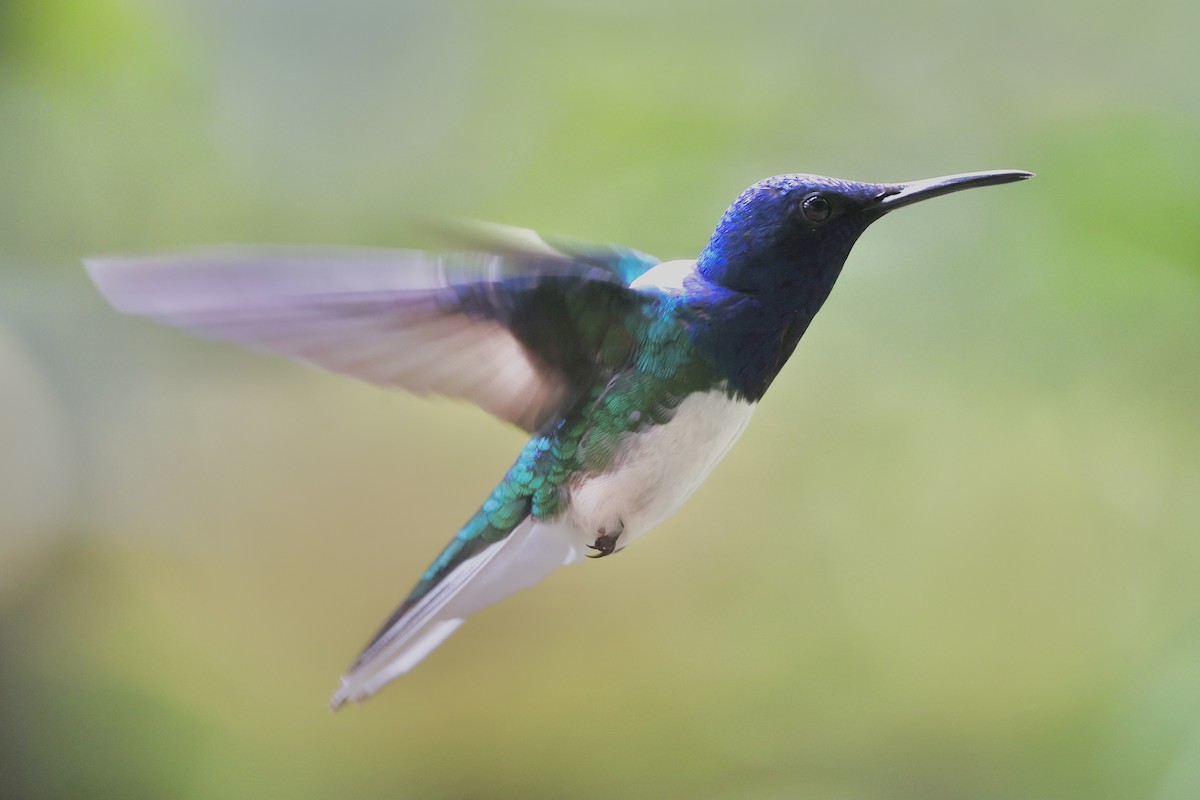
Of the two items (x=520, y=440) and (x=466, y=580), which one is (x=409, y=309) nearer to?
(x=466, y=580)

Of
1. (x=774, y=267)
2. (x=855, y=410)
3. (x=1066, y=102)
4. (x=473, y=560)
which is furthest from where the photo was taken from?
(x=855, y=410)

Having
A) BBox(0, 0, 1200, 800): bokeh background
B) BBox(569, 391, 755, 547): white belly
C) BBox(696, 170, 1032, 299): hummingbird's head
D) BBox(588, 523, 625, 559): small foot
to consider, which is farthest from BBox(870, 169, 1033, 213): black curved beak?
BBox(0, 0, 1200, 800): bokeh background

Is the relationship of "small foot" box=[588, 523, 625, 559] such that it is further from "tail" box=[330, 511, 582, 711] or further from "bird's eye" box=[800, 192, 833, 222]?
"bird's eye" box=[800, 192, 833, 222]

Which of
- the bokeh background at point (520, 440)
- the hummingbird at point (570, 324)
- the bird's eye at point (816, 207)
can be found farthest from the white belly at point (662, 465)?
the bokeh background at point (520, 440)

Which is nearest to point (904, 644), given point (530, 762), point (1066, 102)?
point (530, 762)

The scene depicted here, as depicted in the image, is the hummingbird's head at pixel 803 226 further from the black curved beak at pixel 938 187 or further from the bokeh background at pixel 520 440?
the bokeh background at pixel 520 440

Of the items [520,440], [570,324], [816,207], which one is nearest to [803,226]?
[816,207]

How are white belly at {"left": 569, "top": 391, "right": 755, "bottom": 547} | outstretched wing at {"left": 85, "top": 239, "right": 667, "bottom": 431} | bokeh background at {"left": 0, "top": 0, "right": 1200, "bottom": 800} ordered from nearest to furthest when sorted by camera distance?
outstretched wing at {"left": 85, "top": 239, "right": 667, "bottom": 431}, white belly at {"left": 569, "top": 391, "right": 755, "bottom": 547}, bokeh background at {"left": 0, "top": 0, "right": 1200, "bottom": 800}

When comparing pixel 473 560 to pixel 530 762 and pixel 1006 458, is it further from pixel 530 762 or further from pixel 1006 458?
pixel 1006 458
